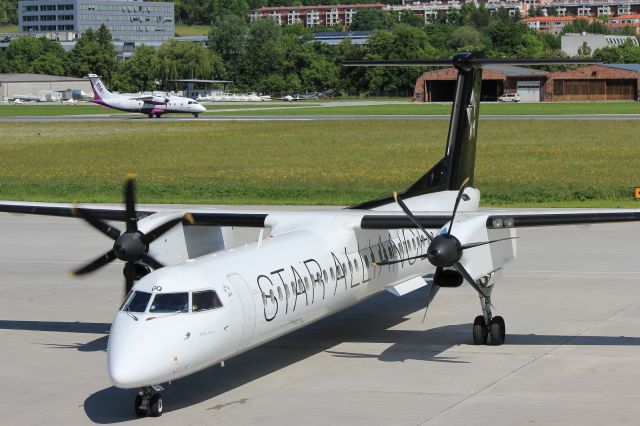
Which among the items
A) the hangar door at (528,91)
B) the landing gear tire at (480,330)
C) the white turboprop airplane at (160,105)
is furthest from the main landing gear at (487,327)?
the hangar door at (528,91)

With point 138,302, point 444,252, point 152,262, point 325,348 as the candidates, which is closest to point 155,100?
point 325,348

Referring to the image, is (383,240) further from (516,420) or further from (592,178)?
(592,178)

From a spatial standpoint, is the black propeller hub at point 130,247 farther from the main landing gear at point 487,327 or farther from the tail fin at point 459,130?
the main landing gear at point 487,327

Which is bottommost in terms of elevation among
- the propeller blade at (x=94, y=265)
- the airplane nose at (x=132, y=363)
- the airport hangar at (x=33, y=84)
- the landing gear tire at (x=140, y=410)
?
the landing gear tire at (x=140, y=410)

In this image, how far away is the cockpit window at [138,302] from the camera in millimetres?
17188

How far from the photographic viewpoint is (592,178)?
5300cm

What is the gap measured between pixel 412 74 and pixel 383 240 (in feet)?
482

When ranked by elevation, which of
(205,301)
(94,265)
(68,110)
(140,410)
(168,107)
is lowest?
(140,410)

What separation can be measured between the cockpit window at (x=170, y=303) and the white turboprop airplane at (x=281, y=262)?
0.02 metres

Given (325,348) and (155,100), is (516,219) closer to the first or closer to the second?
(325,348)

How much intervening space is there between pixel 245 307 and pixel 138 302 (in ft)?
5.77

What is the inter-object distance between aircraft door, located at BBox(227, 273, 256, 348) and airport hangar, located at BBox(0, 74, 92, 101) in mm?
166071

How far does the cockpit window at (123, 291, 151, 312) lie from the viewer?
17188 millimetres

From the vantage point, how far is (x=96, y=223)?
22.0m
